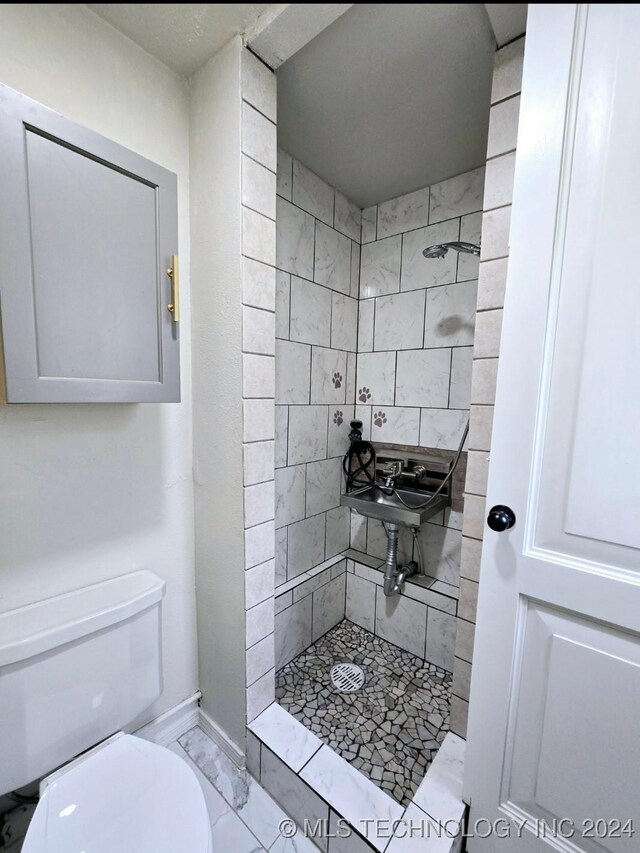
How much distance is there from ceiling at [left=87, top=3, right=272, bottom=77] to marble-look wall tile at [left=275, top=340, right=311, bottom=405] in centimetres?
91

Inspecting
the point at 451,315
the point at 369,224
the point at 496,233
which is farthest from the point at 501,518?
the point at 369,224

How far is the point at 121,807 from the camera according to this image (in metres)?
0.91

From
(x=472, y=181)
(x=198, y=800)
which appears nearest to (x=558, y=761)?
(x=198, y=800)

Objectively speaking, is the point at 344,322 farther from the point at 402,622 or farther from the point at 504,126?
the point at 402,622

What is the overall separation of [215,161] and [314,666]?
195 cm

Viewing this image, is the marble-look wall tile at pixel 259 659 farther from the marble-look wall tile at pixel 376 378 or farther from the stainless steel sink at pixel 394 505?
the marble-look wall tile at pixel 376 378

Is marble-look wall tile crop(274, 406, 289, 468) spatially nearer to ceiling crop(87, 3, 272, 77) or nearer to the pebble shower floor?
the pebble shower floor

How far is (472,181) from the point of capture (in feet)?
5.48

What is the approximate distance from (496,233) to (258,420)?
846 mm

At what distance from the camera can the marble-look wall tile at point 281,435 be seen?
1699mm

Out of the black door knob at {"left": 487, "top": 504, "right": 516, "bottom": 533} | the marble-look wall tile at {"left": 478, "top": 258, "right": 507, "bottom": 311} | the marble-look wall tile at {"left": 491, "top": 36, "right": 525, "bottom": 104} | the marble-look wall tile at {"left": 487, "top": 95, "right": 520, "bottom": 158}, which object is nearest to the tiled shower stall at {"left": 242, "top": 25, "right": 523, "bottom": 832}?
the marble-look wall tile at {"left": 478, "top": 258, "right": 507, "bottom": 311}

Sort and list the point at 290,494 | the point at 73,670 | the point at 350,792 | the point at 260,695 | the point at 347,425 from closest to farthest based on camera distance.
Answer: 1. the point at 73,670
2. the point at 350,792
3. the point at 260,695
4. the point at 290,494
5. the point at 347,425

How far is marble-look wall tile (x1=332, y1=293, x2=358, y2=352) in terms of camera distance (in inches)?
76.5

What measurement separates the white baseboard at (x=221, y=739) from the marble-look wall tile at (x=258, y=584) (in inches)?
20.1
